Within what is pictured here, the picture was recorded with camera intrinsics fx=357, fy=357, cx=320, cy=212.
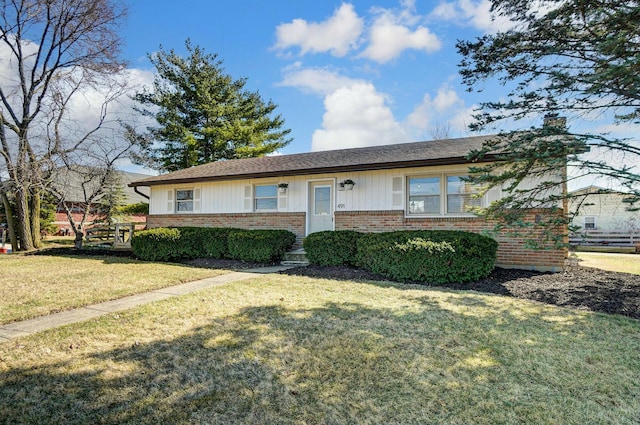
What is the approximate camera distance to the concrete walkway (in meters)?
4.16

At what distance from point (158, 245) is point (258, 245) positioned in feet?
11.9

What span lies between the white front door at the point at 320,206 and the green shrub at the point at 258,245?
1302 mm

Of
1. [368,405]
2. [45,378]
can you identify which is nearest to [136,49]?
[45,378]

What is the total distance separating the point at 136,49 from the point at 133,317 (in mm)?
17124

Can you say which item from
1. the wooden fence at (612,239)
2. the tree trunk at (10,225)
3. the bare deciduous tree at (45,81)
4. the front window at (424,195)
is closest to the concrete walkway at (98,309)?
the front window at (424,195)

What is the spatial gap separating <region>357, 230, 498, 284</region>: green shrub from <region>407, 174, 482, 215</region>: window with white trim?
2013 mm

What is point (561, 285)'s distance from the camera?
22.8 feet

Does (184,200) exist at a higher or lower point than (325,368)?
higher

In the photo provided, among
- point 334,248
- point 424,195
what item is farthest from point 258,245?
point 424,195

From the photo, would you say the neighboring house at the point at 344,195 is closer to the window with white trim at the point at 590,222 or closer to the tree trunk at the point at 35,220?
the tree trunk at the point at 35,220

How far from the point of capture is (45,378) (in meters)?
2.91

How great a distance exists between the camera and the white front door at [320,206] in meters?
11.6

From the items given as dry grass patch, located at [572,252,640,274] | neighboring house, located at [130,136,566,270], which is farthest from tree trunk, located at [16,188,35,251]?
dry grass patch, located at [572,252,640,274]

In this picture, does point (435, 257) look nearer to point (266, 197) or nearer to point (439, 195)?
point (439, 195)
